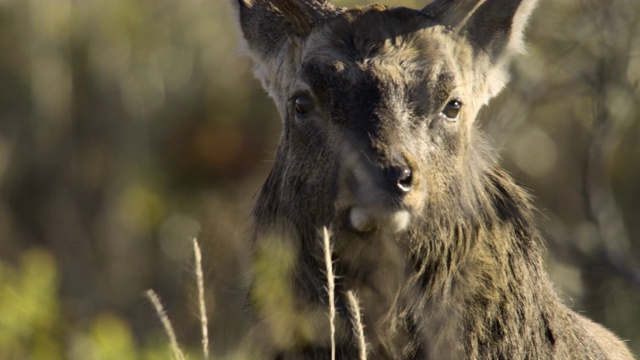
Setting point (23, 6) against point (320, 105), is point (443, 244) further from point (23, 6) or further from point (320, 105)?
point (23, 6)

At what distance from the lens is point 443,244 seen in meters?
5.42

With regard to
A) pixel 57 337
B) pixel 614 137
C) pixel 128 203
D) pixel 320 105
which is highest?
pixel 320 105

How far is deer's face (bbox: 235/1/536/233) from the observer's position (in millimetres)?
5070

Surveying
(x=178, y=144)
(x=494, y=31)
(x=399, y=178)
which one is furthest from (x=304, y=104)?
(x=178, y=144)

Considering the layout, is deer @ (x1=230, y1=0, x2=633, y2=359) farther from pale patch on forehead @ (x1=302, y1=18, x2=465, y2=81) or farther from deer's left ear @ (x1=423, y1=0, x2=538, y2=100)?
deer's left ear @ (x1=423, y1=0, x2=538, y2=100)

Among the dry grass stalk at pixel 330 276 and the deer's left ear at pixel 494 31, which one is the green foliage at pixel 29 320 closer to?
the dry grass stalk at pixel 330 276

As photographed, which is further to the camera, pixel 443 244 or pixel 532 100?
pixel 532 100

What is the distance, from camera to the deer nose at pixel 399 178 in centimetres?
491

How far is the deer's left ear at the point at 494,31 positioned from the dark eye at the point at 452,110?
1.70 ft

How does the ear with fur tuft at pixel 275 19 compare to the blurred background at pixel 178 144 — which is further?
the blurred background at pixel 178 144

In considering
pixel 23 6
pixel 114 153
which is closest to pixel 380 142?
pixel 114 153

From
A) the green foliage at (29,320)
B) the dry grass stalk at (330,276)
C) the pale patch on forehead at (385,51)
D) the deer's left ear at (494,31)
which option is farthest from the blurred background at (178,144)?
the dry grass stalk at (330,276)

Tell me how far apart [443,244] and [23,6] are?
25.6 ft

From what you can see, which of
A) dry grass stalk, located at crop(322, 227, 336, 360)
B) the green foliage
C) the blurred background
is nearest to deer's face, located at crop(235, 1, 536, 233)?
dry grass stalk, located at crop(322, 227, 336, 360)
